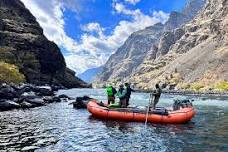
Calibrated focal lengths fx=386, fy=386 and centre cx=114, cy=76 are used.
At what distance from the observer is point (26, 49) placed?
16725cm

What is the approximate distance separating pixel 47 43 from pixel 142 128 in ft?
511

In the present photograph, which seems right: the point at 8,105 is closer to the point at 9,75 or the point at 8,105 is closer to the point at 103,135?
the point at 103,135

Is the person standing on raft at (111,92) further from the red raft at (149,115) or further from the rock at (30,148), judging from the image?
the rock at (30,148)

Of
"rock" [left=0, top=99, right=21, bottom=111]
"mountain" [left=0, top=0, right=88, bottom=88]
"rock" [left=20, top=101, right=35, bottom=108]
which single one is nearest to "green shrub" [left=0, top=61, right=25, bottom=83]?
"mountain" [left=0, top=0, right=88, bottom=88]

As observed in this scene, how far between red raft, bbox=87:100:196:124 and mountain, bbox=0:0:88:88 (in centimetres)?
10113

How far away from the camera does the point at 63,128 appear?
38.2 meters

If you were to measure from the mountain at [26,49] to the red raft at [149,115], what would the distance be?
101134 millimetres

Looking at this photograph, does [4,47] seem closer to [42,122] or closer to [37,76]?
[37,76]

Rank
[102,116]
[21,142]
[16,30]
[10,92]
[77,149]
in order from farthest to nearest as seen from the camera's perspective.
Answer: [16,30]
[10,92]
[102,116]
[21,142]
[77,149]

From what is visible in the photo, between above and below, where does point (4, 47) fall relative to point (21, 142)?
above

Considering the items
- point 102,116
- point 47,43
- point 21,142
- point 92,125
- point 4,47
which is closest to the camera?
point 21,142

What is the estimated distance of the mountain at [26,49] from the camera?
153 metres

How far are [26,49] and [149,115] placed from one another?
132m

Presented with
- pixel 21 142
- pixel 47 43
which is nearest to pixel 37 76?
pixel 47 43
